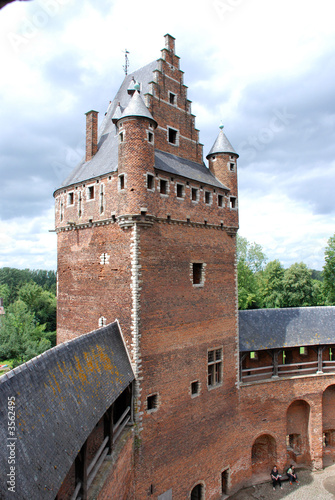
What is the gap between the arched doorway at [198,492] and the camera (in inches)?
601

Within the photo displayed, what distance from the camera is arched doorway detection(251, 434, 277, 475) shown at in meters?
18.5

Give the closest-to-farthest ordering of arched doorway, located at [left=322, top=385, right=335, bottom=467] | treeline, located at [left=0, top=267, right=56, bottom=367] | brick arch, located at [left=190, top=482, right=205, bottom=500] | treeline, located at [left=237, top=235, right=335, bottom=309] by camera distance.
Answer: brick arch, located at [left=190, top=482, right=205, bottom=500] → arched doorway, located at [left=322, top=385, right=335, bottom=467] → treeline, located at [left=0, top=267, right=56, bottom=367] → treeline, located at [left=237, top=235, right=335, bottom=309]

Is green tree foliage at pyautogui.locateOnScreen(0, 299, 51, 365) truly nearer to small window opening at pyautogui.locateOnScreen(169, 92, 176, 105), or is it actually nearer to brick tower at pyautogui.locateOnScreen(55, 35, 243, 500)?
brick tower at pyautogui.locateOnScreen(55, 35, 243, 500)

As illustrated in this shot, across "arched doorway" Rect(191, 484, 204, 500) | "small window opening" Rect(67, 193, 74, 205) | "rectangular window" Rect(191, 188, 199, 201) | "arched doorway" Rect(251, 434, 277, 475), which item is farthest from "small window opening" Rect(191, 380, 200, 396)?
"small window opening" Rect(67, 193, 74, 205)

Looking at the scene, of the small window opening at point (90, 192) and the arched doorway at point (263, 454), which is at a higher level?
the small window opening at point (90, 192)

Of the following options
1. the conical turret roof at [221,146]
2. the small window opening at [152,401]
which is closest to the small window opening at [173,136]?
the conical turret roof at [221,146]

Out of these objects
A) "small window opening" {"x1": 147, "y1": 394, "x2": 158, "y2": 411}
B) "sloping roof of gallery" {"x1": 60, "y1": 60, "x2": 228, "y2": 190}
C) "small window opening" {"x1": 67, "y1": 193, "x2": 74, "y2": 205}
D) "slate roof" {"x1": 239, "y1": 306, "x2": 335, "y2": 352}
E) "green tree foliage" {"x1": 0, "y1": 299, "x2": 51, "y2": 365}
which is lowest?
"green tree foliage" {"x1": 0, "y1": 299, "x2": 51, "y2": 365}

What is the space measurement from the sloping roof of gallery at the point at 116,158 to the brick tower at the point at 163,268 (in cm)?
8

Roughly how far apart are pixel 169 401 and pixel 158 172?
9.72 metres

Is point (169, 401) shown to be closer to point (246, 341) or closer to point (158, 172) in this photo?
point (246, 341)

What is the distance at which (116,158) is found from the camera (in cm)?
1445

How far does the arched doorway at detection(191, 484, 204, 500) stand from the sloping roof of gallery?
14578 millimetres

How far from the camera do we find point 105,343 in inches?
451

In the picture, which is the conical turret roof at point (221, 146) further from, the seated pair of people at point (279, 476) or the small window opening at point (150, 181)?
the seated pair of people at point (279, 476)
